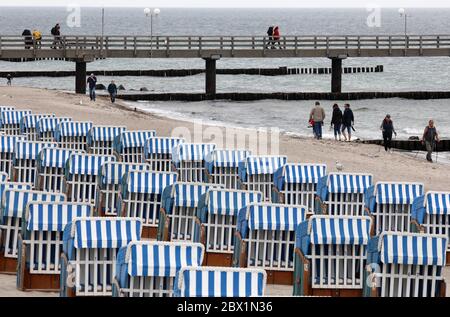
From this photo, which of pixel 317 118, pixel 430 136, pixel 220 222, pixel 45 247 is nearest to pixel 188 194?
pixel 220 222

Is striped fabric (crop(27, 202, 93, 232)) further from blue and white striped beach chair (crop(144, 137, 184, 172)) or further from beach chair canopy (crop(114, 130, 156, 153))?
beach chair canopy (crop(114, 130, 156, 153))

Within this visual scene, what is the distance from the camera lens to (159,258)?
32.8 ft

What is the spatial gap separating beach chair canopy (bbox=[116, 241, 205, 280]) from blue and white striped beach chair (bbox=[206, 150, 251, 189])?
27.4 feet

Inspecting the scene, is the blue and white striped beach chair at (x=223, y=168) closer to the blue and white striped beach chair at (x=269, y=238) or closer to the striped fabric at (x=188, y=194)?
the striped fabric at (x=188, y=194)

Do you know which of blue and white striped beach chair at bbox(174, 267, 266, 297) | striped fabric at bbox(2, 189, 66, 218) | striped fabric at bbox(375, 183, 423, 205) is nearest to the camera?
blue and white striped beach chair at bbox(174, 267, 266, 297)

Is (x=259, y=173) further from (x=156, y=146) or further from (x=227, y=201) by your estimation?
(x=227, y=201)

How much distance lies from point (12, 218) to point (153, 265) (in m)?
3.27

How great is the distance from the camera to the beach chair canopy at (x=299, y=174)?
55.7 feet

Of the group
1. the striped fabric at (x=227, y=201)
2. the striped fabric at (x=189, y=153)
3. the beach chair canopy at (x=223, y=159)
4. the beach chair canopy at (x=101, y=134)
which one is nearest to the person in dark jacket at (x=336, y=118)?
the beach chair canopy at (x=101, y=134)

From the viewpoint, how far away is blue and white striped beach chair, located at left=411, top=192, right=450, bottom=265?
14547 mm

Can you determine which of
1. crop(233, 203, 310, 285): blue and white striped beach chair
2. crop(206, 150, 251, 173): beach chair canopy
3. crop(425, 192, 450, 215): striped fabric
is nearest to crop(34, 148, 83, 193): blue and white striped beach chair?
crop(206, 150, 251, 173): beach chair canopy

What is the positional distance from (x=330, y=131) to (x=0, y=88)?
1198 cm
